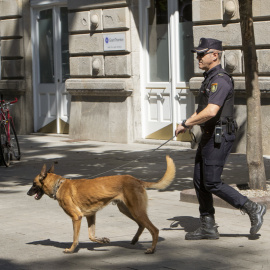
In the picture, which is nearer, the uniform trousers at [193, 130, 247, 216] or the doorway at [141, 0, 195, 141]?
the uniform trousers at [193, 130, 247, 216]

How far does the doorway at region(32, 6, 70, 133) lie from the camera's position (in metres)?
19.3

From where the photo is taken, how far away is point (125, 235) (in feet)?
25.0

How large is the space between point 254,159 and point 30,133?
448 inches

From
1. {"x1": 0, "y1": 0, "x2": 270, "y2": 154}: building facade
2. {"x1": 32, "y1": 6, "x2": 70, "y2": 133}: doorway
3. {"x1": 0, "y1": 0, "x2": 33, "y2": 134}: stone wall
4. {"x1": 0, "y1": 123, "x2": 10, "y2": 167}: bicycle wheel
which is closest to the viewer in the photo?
{"x1": 0, "y1": 123, "x2": 10, "y2": 167}: bicycle wheel

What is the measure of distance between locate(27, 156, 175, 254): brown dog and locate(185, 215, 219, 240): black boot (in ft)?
1.88

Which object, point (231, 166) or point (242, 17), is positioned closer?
point (242, 17)

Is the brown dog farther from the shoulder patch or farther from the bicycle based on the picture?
the bicycle

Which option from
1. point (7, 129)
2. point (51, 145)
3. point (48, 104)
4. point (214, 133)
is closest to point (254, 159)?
point (214, 133)

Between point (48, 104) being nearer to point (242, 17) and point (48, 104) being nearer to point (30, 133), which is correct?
point (30, 133)

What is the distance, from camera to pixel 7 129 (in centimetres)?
1363

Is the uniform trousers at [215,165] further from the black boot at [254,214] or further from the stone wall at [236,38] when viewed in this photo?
the stone wall at [236,38]

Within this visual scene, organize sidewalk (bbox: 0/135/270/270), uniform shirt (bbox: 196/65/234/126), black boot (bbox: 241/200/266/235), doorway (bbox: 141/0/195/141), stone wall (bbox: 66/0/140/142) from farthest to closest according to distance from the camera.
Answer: stone wall (bbox: 66/0/140/142) < doorway (bbox: 141/0/195/141) < black boot (bbox: 241/200/266/235) < uniform shirt (bbox: 196/65/234/126) < sidewalk (bbox: 0/135/270/270)

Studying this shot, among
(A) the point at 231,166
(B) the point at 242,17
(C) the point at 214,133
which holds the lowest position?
(A) the point at 231,166

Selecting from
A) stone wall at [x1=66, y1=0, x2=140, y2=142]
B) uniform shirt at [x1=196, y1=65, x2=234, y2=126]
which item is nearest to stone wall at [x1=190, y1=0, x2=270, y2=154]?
stone wall at [x1=66, y1=0, x2=140, y2=142]
